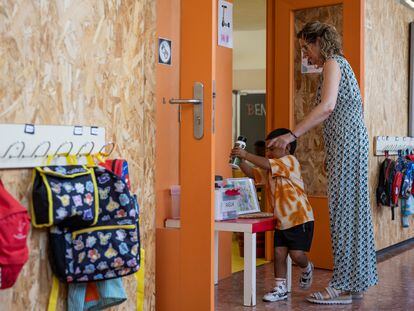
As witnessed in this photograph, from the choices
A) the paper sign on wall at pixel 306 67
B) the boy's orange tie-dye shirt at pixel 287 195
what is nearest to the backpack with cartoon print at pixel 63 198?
the boy's orange tie-dye shirt at pixel 287 195

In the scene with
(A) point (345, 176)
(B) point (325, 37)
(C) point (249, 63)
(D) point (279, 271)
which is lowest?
(D) point (279, 271)

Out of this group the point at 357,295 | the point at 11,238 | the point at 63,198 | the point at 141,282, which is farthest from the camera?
the point at 357,295

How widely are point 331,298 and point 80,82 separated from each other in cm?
202

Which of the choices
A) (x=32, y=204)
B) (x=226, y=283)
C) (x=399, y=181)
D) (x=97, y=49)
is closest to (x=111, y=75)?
(x=97, y=49)

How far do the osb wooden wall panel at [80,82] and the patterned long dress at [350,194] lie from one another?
1.19 m

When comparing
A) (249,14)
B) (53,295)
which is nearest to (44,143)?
(53,295)

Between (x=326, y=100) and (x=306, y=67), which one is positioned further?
(x=306, y=67)

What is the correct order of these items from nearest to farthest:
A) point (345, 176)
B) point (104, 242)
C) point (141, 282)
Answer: point (104, 242) → point (141, 282) → point (345, 176)

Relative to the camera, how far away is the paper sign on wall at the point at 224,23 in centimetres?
433

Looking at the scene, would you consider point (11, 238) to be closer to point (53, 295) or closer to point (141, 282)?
point (53, 295)

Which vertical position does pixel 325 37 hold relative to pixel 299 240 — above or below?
above

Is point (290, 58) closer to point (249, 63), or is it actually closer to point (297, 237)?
point (297, 237)

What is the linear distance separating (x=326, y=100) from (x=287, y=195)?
60 centimetres

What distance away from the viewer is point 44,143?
7.80 ft
